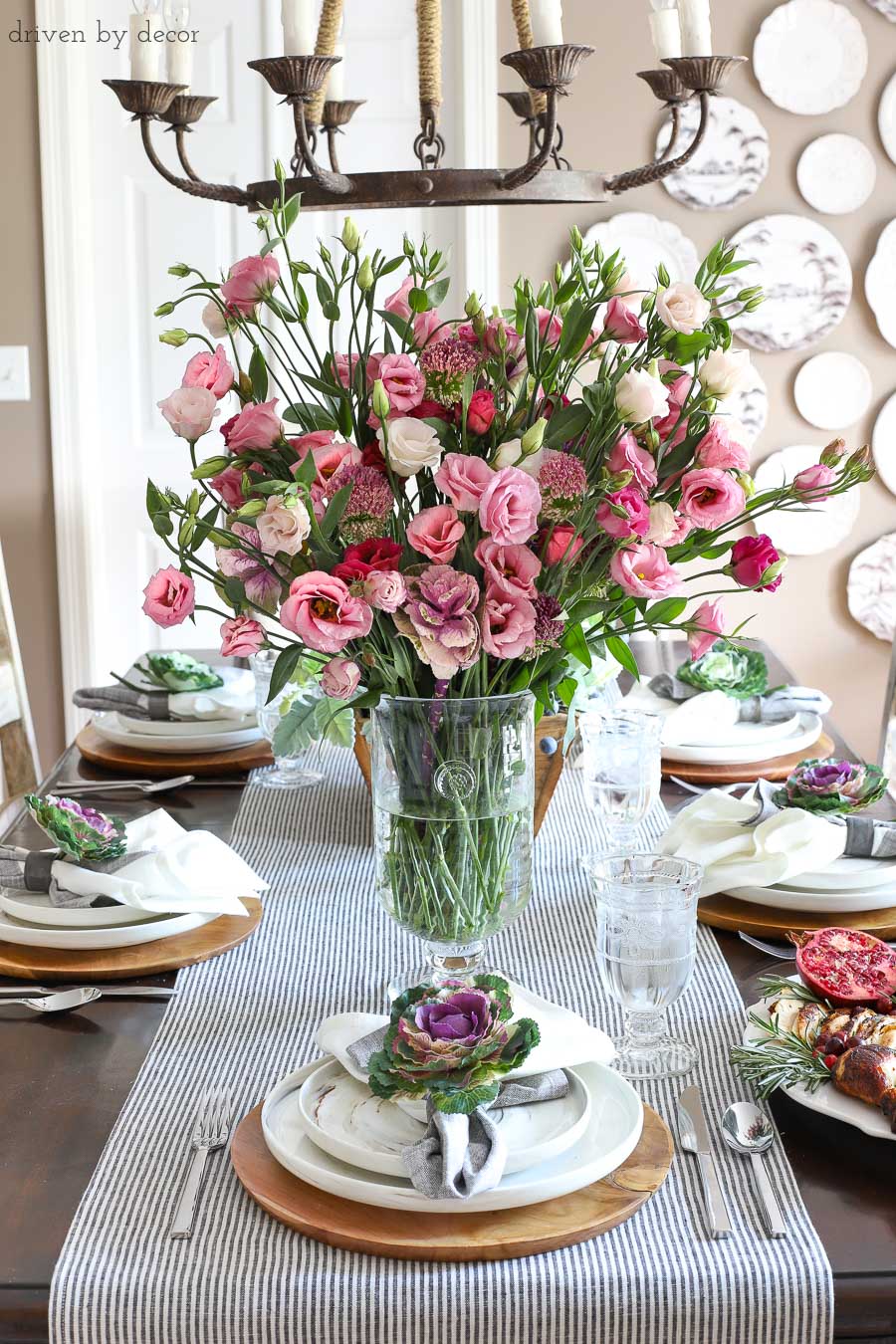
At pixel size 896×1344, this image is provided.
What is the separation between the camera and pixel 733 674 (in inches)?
76.1

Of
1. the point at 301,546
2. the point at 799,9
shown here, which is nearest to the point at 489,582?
the point at 301,546

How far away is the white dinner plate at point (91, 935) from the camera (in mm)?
1207

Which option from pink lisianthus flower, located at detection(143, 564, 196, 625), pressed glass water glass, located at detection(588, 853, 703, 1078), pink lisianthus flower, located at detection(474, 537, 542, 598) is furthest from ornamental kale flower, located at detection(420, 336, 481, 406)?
pressed glass water glass, located at detection(588, 853, 703, 1078)

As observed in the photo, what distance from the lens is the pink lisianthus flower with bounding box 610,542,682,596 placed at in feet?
3.21

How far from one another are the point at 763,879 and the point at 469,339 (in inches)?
22.4

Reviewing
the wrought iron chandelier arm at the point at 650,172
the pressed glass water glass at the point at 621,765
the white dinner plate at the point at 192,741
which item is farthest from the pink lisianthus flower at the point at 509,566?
the white dinner plate at the point at 192,741

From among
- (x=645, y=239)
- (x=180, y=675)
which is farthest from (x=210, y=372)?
(x=645, y=239)

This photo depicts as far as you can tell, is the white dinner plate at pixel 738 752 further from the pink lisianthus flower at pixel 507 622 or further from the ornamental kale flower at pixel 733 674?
the pink lisianthus flower at pixel 507 622

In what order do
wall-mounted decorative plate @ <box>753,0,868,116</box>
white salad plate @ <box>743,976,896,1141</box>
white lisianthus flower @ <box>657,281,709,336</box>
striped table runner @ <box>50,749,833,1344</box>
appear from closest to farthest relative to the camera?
striped table runner @ <box>50,749,833,1344</box> → white salad plate @ <box>743,976,896,1141</box> → white lisianthus flower @ <box>657,281,709,336</box> → wall-mounted decorative plate @ <box>753,0,868,116</box>

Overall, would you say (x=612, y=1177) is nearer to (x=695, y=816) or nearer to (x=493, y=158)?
(x=695, y=816)

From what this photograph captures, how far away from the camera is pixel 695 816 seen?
4.60ft

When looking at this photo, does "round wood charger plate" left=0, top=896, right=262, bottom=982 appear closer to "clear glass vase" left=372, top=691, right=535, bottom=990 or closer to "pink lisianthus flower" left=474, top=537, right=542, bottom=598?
"clear glass vase" left=372, top=691, right=535, bottom=990

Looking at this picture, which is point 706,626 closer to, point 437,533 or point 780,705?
point 437,533

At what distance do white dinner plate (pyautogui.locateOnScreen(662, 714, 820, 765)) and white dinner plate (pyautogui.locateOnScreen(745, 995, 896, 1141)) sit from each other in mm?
849
